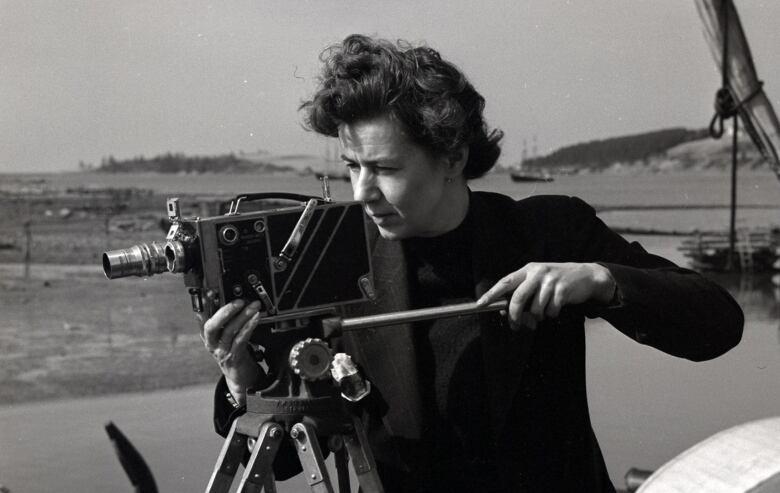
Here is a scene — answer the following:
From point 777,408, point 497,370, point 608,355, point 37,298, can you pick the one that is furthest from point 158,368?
point 777,408

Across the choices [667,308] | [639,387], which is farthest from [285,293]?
[639,387]

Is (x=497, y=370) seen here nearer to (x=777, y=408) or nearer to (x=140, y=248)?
(x=140, y=248)

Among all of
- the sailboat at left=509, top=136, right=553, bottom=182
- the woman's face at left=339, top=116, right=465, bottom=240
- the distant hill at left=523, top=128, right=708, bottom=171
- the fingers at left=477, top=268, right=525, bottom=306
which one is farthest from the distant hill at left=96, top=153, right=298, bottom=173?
the fingers at left=477, top=268, right=525, bottom=306

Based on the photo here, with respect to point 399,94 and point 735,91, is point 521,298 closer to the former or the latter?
point 399,94

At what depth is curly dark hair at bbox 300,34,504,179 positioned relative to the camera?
5.66 ft

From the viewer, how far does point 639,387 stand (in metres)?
2.86

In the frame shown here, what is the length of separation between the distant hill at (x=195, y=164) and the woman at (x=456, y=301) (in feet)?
3.38

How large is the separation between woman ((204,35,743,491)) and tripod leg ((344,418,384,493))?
0.60 feet

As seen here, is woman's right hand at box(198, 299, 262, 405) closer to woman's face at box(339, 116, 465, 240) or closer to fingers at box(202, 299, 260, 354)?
fingers at box(202, 299, 260, 354)

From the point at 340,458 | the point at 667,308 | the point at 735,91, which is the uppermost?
the point at 735,91

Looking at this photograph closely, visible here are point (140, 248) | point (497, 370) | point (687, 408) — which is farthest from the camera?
point (687, 408)

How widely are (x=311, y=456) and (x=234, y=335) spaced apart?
A: 21cm

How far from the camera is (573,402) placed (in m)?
1.81

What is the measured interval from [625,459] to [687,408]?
0.74 ft
